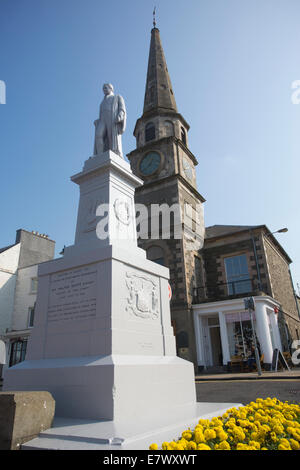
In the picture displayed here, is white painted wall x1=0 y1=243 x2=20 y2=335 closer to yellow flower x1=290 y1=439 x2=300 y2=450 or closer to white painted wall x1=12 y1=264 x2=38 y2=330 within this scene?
white painted wall x1=12 y1=264 x2=38 y2=330

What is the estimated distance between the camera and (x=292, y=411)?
3.88m

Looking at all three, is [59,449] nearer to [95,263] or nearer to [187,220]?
[95,263]

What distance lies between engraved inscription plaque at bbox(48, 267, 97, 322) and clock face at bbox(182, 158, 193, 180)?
822 inches

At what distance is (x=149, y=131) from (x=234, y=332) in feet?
57.0

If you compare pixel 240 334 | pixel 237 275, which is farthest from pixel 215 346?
pixel 237 275

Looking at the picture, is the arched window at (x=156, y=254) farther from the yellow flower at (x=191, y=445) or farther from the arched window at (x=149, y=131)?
the yellow flower at (x=191, y=445)

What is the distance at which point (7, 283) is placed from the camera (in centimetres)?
2850

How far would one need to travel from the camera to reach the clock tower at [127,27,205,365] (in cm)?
2019

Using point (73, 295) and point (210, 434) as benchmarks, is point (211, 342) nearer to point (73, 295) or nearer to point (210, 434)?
point (73, 295)

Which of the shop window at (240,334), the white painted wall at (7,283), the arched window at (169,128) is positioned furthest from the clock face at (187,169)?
the white painted wall at (7,283)

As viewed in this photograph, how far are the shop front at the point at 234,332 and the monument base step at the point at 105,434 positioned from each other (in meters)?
15.5

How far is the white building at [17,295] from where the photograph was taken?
87.7ft

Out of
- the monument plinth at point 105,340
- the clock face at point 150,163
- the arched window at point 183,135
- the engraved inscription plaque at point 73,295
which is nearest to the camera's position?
the monument plinth at point 105,340
